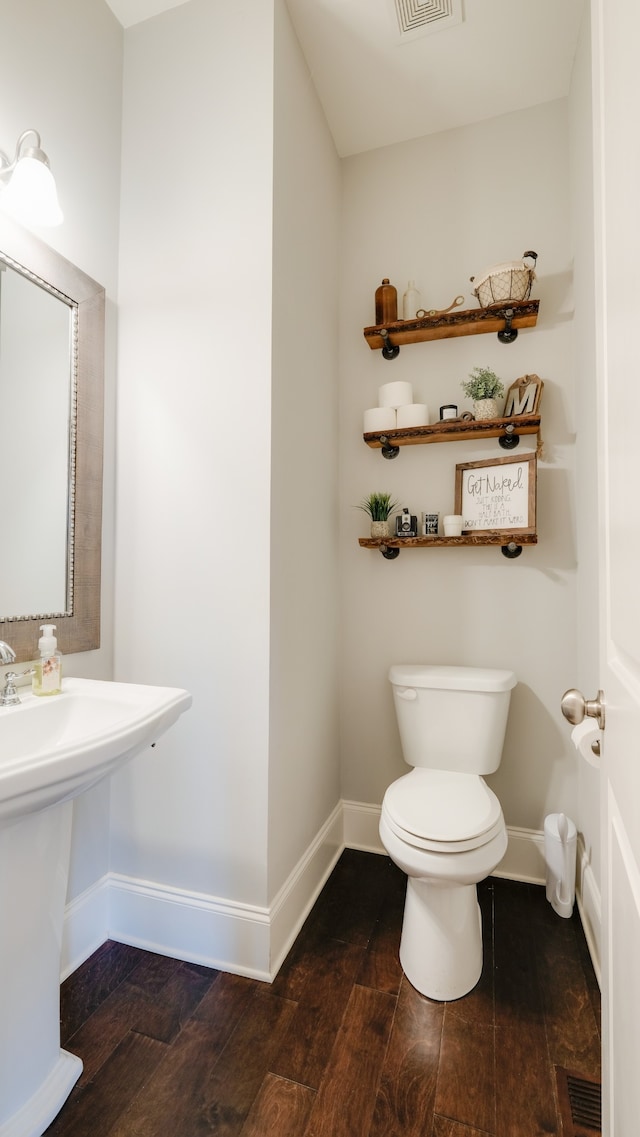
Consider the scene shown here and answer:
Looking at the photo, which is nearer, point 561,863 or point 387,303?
point 561,863

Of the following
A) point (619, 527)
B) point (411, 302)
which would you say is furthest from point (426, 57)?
point (619, 527)

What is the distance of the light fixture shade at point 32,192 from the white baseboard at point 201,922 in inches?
70.4

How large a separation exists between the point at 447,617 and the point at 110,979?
4.97ft

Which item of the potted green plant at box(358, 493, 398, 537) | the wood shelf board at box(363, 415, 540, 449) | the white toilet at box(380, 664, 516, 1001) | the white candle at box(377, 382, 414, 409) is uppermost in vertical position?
the white candle at box(377, 382, 414, 409)

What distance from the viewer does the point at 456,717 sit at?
1756 mm

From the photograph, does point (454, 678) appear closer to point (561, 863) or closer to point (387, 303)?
point (561, 863)

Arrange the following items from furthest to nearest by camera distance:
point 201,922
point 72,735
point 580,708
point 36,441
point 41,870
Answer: point 201,922 < point 36,441 < point 72,735 < point 41,870 < point 580,708

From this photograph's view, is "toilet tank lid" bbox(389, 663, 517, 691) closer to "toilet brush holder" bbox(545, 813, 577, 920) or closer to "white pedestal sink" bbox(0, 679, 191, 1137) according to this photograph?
"toilet brush holder" bbox(545, 813, 577, 920)

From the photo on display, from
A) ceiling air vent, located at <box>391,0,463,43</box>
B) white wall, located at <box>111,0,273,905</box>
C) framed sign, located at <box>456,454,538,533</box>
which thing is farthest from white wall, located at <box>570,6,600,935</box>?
white wall, located at <box>111,0,273,905</box>

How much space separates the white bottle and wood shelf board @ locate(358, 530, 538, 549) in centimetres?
84

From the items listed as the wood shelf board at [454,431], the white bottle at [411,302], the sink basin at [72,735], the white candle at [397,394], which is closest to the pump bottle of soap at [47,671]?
the sink basin at [72,735]

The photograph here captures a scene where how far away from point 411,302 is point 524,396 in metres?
0.57

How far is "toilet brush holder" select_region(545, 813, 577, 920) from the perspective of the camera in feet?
5.47

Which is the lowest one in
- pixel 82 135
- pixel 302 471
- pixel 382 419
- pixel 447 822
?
pixel 447 822
